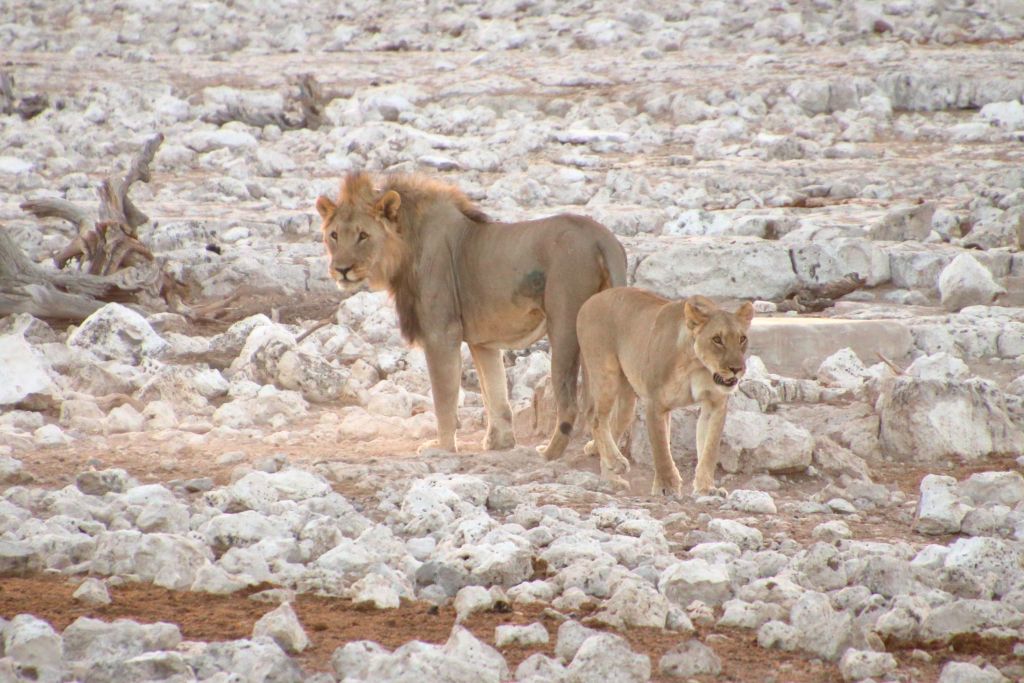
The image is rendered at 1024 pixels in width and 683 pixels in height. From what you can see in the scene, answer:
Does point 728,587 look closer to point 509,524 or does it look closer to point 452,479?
point 509,524

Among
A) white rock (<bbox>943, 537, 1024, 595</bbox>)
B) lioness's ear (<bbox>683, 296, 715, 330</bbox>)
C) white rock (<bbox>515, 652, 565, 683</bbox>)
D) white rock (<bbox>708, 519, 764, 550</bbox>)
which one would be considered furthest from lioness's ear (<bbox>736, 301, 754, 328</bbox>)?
white rock (<bbox>515, 652, 565, 683</bbox>)

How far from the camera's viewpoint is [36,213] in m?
13.4

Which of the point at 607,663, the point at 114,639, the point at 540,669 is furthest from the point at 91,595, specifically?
the point at 607,663

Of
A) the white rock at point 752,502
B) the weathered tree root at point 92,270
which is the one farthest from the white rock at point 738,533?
the weathered tree root at point 92,270

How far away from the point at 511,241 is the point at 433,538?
298 cm

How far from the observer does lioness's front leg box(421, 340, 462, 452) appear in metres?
9.27

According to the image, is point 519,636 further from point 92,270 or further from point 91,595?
point 92,270

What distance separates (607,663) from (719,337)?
117 inches

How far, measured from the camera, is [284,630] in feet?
16.7

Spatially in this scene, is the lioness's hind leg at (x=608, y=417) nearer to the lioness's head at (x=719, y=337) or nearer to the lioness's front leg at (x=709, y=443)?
the lioness's front leg at (x=709, y=443)

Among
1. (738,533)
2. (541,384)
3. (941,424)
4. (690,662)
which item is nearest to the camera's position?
(690,662)

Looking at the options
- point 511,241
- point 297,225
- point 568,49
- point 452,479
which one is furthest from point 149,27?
point 452,479

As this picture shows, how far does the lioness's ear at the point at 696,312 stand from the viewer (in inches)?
297

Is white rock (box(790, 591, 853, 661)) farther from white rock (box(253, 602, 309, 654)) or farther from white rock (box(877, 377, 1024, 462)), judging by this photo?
white rock (box(877, 377, 1024, 462))
